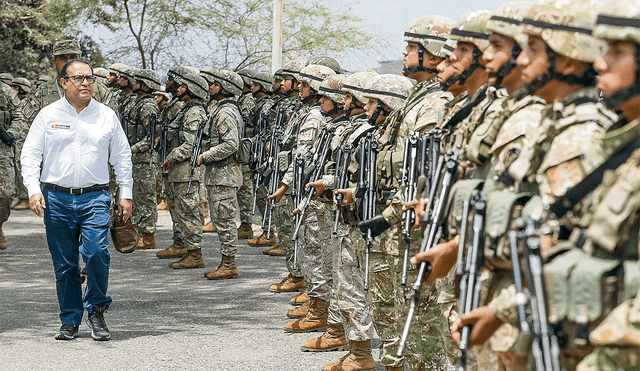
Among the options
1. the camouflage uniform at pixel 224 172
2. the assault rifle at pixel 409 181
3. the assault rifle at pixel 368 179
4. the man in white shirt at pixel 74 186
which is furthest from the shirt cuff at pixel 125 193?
the assault rifle at pixel 409 181

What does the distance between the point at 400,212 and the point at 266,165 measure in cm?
492

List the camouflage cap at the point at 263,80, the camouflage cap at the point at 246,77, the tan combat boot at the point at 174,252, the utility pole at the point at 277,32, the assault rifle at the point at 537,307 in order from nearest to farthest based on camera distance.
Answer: the assault rifle at the point at 537,307, the tan combat boot at the point at 174,252, the camouflage cap at the point at 263,80, the camouflage cap at the point at 246,77, the utility pole at the point at 277,32

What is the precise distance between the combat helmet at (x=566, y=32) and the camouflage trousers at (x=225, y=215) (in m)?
6.37

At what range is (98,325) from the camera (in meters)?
6.12

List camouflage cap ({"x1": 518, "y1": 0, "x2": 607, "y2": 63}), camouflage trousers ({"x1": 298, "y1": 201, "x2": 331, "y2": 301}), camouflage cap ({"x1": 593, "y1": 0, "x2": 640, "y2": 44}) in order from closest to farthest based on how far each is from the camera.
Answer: camouflage cap ({"x1": 593, "y1": 0, "x2": 640, "y2": 44})
camouflage cap ({"x1": 518, "y1": 0, "x2": 607, "y2": 63})
camouflage trousers ({"x1": 298, "y1": 201, "x2": 331, "y2": 301})

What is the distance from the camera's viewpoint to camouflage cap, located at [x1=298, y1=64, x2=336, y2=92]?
734 cm

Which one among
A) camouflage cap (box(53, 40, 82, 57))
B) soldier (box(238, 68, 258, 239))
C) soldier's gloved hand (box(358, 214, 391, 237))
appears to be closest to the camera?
soldier's gloved hand (box(358, 214, 391, 237))

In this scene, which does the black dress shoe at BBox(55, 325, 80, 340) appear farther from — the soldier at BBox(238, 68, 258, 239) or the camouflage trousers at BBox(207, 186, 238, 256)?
the soldier at BBox(238, 68, 258, 239)

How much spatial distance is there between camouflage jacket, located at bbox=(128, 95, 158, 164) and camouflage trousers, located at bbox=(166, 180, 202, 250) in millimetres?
1171

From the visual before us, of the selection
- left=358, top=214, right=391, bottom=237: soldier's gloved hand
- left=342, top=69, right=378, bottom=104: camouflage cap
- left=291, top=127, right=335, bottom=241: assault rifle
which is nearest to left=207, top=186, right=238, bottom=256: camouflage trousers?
left=291, top=127, right=335, bottom=241: assault rifle

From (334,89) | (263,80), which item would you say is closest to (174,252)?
(263,80)

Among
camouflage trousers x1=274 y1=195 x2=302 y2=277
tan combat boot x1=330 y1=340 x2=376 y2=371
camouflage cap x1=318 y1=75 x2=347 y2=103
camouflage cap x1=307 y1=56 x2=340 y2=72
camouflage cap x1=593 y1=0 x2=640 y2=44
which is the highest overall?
camouflage cap x1=593 y1=0 x2=640 y2=44

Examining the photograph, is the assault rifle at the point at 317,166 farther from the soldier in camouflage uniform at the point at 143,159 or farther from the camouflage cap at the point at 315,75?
the soldier in camouflage uniform at the point at 143,159

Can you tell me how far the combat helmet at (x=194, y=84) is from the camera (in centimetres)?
941
